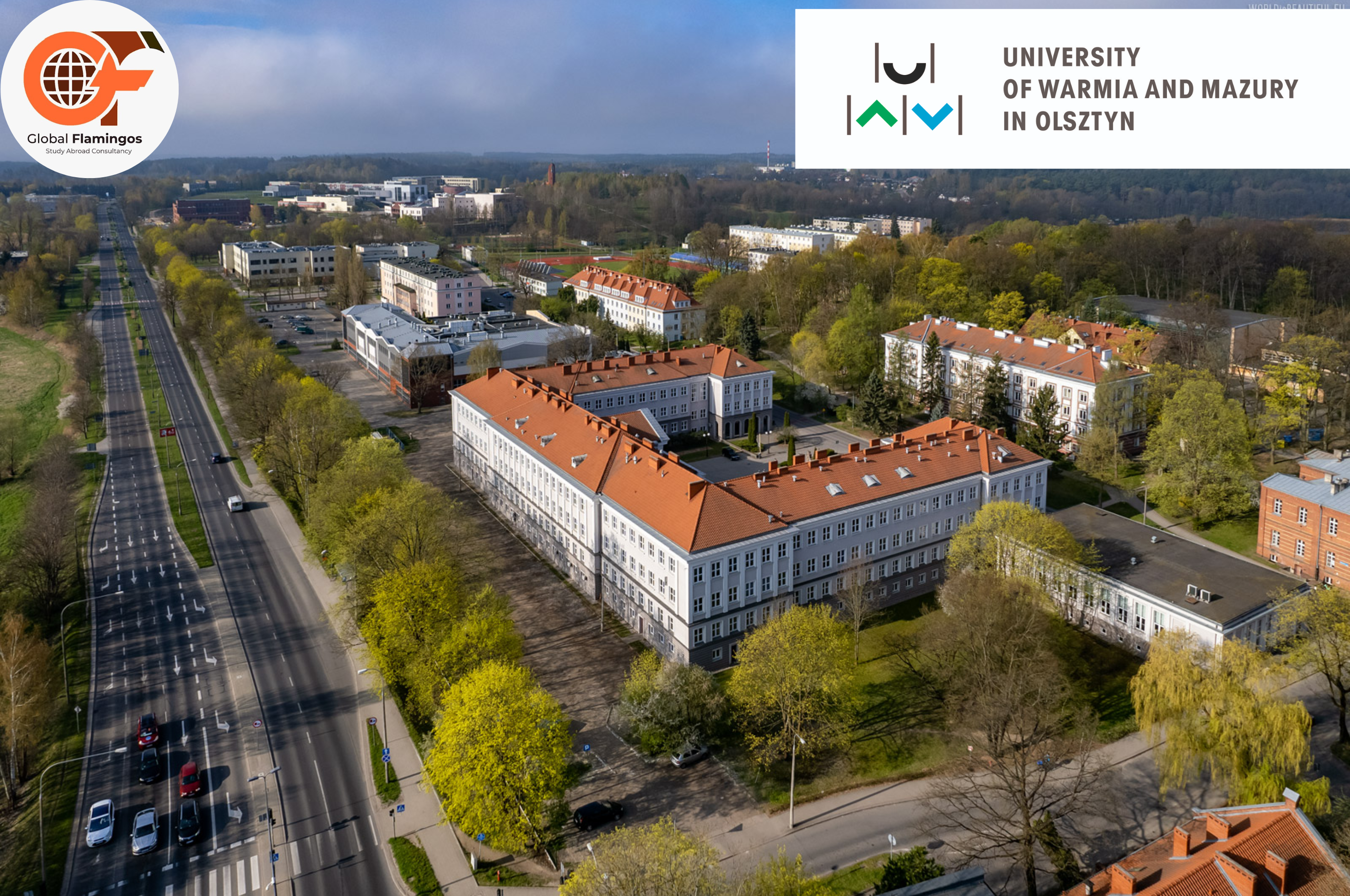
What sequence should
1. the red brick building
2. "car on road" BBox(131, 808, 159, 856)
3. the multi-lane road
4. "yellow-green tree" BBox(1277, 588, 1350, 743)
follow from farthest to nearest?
1. the red brick building
2. "yellow-green tree" BBox(1277, 588, 1350, 743)
3. "car on road" BBox(131, 808, 159, 856)
4. the multi-lane road

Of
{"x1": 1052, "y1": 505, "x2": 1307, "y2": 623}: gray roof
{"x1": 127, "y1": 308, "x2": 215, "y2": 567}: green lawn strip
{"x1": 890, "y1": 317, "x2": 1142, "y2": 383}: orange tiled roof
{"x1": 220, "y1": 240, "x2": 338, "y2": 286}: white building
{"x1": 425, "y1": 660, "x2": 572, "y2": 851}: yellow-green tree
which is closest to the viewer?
{"x1": 425, "y1": 660, "x2": 572, "y2": 851}: yellow-green tree

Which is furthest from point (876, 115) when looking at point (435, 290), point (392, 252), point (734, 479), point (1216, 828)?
point (392, 252)

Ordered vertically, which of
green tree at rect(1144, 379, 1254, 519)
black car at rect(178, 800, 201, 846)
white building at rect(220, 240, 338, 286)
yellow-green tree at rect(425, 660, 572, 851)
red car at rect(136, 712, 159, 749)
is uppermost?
white building at rect(220, 240, 338, 286)

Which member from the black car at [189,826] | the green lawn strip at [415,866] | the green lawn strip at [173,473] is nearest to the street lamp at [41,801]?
the black car at [189,826]

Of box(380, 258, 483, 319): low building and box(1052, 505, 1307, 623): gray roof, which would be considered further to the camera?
box(380, 258, 483, 319): low building

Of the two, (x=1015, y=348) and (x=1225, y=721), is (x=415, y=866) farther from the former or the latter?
(x=1015, y=348)

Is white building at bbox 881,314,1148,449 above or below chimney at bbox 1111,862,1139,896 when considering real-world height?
above

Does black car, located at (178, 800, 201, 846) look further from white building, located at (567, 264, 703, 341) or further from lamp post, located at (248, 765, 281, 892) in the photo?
white building, located at (567, 264, 703, 341)

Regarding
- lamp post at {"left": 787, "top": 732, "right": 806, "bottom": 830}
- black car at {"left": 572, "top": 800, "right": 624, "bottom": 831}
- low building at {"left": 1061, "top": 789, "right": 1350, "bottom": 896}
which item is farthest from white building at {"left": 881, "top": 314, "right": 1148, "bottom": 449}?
black car at {"left": 572, "top": 800, "right": 624, "bottom": 831}

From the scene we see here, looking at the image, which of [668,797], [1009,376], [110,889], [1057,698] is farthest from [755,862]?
[1009,376]
